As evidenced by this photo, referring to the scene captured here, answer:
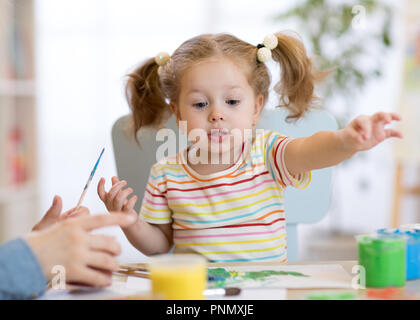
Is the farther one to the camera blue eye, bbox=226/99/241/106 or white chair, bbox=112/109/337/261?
white chair, bbox=112/109/337/261

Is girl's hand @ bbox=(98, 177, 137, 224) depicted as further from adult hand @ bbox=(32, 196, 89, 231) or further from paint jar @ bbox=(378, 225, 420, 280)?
paint jar @ bbox=(378, 225, 420, 280)

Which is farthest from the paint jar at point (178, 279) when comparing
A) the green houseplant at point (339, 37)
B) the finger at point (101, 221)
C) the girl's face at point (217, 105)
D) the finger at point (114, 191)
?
the green houseplant at point (339, 37)

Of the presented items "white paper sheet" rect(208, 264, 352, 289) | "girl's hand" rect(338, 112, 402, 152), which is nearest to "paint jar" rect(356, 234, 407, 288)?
"white paper sheet" rect(208, 264, 352, 289)

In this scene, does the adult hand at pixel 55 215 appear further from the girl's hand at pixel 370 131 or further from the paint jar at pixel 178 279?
the girl's hand at pixel 370 131

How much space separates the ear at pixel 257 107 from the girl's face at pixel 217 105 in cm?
4

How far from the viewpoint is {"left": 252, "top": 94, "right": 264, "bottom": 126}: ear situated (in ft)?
4.05

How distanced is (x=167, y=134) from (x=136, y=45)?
8.74 ft

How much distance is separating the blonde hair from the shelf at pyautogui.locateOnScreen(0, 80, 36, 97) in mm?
1540

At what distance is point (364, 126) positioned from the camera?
80cm

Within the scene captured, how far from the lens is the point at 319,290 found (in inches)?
30.2
